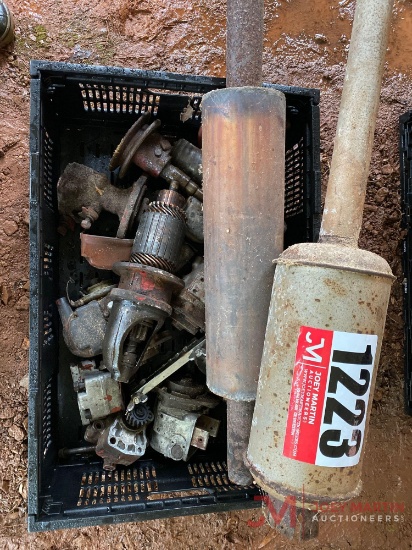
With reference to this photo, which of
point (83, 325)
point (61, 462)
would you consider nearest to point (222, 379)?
point (83, 325)

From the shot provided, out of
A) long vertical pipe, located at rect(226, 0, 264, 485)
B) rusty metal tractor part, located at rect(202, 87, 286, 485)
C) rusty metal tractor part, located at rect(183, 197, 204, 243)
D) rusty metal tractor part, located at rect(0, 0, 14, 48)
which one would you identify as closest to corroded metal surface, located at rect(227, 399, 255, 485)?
rusty metal tractor part, located at rect(202, 87, 286, 485)

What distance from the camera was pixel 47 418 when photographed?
1302 mm

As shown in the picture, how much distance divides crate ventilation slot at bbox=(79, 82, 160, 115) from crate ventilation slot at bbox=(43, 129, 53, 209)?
0.16 meters

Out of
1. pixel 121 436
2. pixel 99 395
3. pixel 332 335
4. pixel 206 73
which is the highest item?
pixel 206 73

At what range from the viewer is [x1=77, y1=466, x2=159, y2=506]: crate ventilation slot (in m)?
1.18

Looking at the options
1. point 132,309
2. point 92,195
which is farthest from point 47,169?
point 132,309

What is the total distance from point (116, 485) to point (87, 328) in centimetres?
43

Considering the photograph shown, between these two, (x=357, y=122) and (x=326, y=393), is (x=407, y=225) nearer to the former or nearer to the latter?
(x=357, y=122)

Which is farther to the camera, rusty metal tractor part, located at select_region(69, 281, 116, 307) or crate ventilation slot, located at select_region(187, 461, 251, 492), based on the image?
rusty metal tractor part, located at select_region(69, 281, 116, 307)

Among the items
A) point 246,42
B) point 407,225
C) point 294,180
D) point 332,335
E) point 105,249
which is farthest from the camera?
point 407,225

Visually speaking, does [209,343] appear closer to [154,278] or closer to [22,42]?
[154,278]

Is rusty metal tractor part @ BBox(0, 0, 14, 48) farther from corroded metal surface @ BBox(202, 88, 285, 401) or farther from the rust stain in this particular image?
the rust stain

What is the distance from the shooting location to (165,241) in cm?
117

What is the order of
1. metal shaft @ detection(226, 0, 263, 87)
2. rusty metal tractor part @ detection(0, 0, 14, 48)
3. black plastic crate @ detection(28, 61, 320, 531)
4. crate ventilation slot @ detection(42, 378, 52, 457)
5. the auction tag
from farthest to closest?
rusty metal tractor part @ detection(0, 0, 14, 48)
crate ventilation slot @ detection(42, 378, 52, 457)
black plastic crate @ detection(28, 61, 320, 531)
metal shaft @ detection(226, 0, 263, 87)
the auction tag
